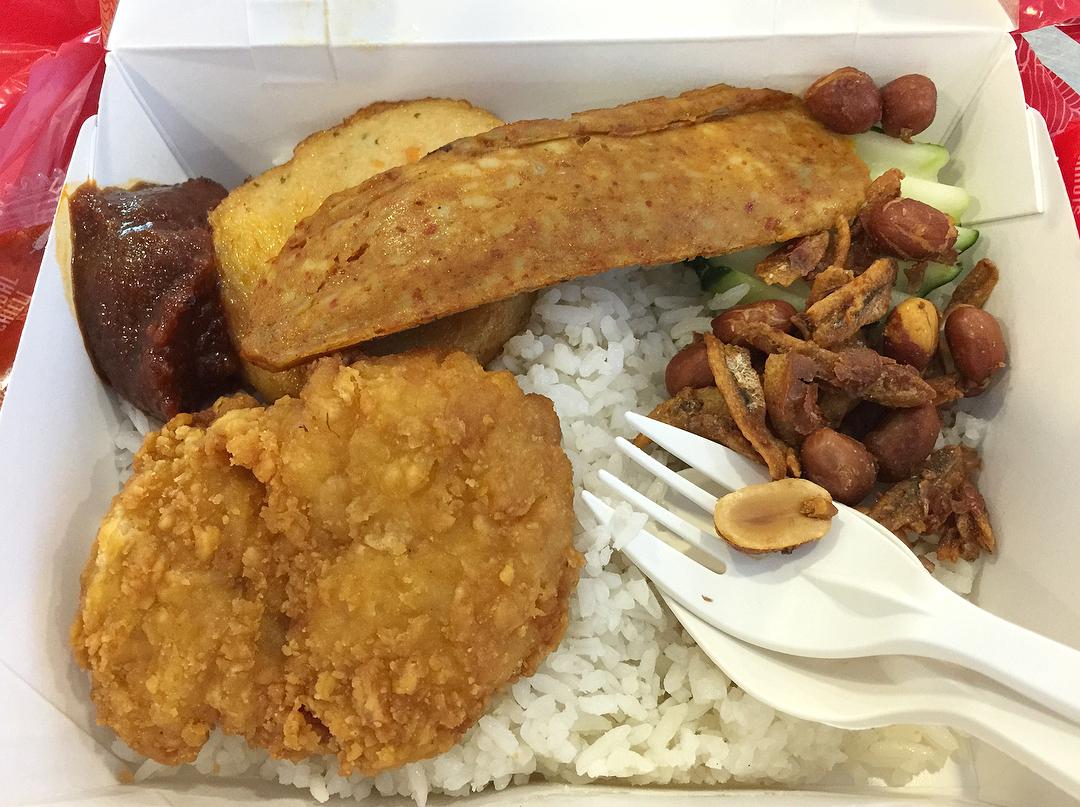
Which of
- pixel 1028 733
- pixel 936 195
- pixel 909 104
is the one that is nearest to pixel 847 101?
pixel 909 104

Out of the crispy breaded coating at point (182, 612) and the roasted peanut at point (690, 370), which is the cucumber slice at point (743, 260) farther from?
the crispy breaded coating at point (182, 612)

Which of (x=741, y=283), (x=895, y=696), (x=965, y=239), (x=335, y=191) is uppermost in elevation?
(x=335, y=191)

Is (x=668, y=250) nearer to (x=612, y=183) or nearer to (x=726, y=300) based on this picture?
(x=612, y=183)

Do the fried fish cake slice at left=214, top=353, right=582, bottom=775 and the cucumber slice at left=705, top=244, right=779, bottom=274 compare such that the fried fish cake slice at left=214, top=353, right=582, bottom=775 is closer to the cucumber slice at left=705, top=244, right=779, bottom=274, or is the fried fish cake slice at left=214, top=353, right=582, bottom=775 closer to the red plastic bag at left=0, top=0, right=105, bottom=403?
the cucumber slice at left=705, top=244, right=779, bottom=274

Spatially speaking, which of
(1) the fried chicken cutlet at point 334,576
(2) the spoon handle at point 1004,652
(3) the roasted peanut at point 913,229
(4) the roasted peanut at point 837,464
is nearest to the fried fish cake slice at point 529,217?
(3) the roasted peanut at point 913,229

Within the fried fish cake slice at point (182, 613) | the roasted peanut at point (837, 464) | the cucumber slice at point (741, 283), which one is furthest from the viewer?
the cucumber slice at point (741, 283)

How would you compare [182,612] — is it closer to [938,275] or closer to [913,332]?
[913,332]
